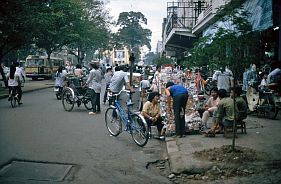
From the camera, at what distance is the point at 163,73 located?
37.6 feet

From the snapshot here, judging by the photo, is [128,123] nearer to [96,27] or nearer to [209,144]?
[209,144]

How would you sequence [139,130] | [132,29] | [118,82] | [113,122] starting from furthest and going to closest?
[132,29] < [118,82] < [113,122] < [139,130]

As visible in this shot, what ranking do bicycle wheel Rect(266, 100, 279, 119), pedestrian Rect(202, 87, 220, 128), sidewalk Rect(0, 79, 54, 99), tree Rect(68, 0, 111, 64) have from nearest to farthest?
pedestrian Rect(202, 87, 220, 128) → bicycle wheel Rect(266, 100, 279, 119) → sidewalk Rect(0, 79, 54, 99) → tree Rect(68, 0, 111, 64)

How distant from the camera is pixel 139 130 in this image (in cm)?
806

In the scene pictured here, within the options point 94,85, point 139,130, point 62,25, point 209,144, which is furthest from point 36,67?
point 209,144

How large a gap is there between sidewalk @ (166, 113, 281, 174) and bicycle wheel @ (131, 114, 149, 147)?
22.8 inches

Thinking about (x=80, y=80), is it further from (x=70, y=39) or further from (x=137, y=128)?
(x=70, y=39)

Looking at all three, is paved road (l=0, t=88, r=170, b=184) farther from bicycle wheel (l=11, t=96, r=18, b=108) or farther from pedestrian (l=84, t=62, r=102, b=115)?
bicycle wheel (l=11, t=96, r=18, b=108)

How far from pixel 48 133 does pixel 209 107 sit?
14.5ft

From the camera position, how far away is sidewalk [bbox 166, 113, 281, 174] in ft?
20.9

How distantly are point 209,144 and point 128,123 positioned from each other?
1.94 meters

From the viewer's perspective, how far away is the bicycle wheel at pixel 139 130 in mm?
7898

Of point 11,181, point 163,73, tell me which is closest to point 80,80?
point 163,73

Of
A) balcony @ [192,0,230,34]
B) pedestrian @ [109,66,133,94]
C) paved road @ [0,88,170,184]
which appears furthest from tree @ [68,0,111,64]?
paved road @ [0,88,170,184]
